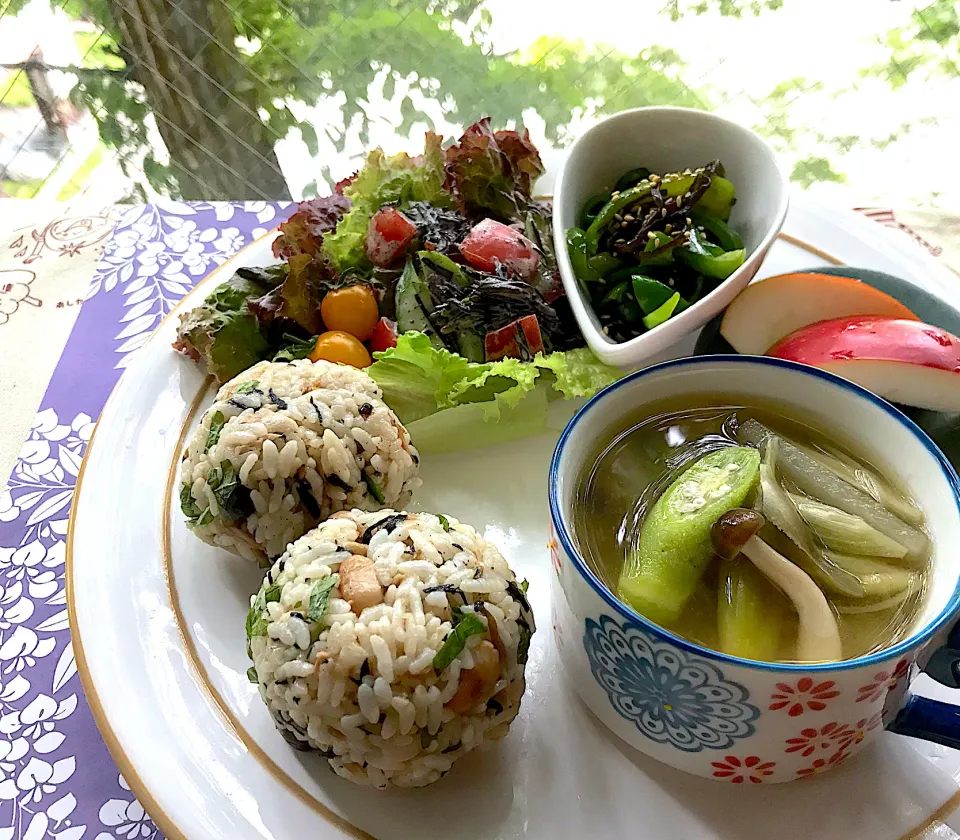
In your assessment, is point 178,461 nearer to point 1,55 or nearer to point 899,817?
point 899,817

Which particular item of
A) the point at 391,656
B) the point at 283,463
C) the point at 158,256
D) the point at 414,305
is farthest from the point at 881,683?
the point at 158,256

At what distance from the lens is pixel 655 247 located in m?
1.73

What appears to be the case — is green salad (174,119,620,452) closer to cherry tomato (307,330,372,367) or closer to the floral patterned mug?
cherry tomato (307,330,372,367)

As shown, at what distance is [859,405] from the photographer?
116 centimetres

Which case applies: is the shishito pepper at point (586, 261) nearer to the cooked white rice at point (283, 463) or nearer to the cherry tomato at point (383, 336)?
the cherry tomato at point (383, 336)

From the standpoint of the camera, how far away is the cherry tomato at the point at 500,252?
5.85 ft

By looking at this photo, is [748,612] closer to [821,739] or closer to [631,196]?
[821,739]

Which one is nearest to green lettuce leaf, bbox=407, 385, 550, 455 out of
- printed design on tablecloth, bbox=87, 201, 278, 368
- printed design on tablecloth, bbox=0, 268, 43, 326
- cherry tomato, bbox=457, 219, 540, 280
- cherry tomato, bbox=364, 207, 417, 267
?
cherry tomato, bbox=457, 219, 540, 280

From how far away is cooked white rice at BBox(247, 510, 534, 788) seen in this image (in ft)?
3.22

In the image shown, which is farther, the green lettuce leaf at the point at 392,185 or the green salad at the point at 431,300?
the green lettuce leaf at the point at 392,185

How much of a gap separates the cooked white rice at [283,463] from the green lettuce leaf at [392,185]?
650 millimetres

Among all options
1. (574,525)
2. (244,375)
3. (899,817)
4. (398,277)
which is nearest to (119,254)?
(398,277)

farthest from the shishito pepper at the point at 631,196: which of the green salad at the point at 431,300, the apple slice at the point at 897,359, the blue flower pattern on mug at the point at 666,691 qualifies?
the blue flower pattern on mug at the point at 666,691

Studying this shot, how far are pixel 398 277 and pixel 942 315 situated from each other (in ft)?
3.45
